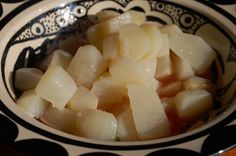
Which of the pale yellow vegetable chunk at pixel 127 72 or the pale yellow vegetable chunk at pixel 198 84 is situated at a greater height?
the pale yellow vegetable chunk at pixel 127 72

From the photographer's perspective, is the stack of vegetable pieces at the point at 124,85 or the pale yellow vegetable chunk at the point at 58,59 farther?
the pale yellow vegetable chunk at the point at 58,59

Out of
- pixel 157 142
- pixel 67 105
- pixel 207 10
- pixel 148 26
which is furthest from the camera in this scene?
pixel 207 10

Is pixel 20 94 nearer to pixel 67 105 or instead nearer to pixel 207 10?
pixel 67 105

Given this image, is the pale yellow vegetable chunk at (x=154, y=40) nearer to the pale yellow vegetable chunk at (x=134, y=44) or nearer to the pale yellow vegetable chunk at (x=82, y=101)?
the pale yellow vegetable chunk at (x=134, y=44)

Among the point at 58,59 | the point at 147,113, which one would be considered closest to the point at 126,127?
the point at 147,113

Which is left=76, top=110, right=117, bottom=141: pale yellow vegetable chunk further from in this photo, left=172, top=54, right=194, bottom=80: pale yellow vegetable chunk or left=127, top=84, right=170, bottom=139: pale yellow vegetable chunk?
left=172, top=54, right=194, bottom=80: pale yellow vegetable chunk

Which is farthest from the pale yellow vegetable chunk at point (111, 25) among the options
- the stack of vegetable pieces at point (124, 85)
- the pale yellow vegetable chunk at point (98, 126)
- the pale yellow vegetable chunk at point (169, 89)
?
the pale yellow vegetable chunk at point (98, 126)

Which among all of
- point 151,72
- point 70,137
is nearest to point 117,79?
point 151,72
